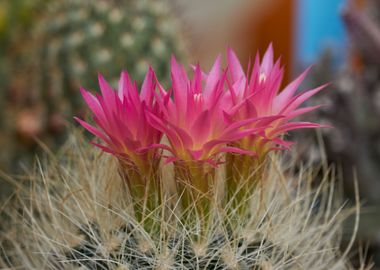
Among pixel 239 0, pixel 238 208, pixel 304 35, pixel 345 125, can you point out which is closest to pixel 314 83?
pixel 345 125

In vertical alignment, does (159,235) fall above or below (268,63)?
below

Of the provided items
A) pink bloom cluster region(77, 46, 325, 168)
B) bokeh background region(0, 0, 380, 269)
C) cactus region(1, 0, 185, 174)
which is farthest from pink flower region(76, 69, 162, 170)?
cactus region(1, 0, 185, 174)

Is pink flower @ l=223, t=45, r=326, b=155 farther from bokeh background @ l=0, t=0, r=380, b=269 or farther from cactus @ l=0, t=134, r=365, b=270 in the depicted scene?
bokeh background @ l=0, t=0, r=380, b=269

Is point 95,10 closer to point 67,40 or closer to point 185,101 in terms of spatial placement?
point 67,40

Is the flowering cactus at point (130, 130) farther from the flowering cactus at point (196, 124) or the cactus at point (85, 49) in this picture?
the cactus at point (85, 49)

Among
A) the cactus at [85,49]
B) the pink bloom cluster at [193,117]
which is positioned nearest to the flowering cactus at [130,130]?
the pink bloom cluster at [193,117]

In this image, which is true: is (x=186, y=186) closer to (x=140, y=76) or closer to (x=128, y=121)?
(x=128, y=121)

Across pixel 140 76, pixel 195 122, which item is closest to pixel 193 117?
pixel 195 122
